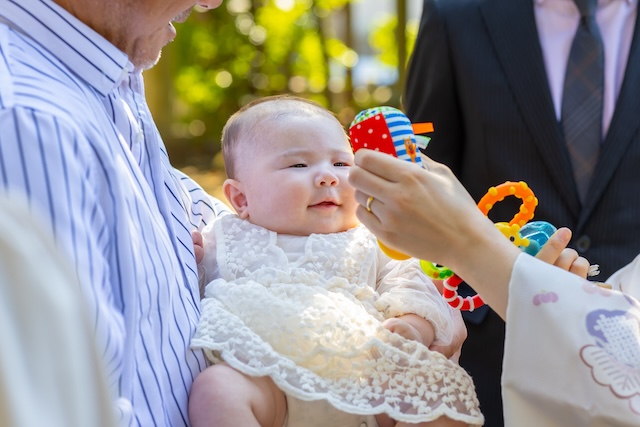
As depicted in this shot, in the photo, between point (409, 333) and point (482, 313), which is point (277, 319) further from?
point (482, 313)

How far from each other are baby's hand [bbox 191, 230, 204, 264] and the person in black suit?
1.13m

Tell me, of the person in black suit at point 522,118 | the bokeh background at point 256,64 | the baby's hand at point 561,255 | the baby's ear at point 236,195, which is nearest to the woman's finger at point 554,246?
the baby's hand at point 561,255

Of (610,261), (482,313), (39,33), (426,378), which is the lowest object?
(482,313)

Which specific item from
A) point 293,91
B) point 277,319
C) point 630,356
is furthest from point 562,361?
point 293,91

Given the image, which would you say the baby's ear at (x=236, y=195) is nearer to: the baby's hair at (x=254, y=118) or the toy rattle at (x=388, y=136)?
the baby's hair at (x=254, y=118)

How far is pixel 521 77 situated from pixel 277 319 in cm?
157

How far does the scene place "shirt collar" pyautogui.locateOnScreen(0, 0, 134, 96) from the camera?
1.54 m

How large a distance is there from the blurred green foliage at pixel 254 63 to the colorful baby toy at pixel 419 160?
9900 mm

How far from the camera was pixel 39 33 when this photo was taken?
1549 millimetres

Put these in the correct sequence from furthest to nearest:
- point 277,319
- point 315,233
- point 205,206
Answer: point 205,206, point 315,233, point 277,319

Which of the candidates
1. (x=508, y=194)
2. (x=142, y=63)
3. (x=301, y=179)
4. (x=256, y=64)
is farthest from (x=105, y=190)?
(x=256, y=64)

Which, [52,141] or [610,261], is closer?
[52,141]

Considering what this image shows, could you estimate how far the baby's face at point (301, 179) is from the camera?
2043mm

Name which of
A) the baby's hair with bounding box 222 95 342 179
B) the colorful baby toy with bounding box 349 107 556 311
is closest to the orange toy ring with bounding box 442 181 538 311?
the colorful baby toy with bounding box 349 107 556 311
